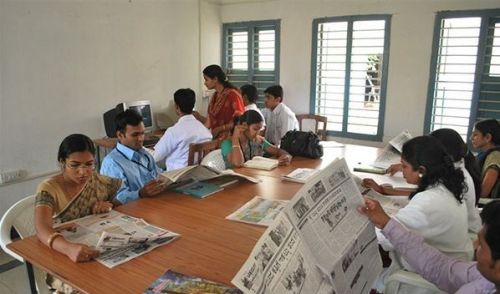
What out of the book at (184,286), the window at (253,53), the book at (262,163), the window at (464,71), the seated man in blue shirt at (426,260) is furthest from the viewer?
the window at (253,53)

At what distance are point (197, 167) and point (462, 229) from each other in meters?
1.28

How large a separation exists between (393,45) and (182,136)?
2568 mm

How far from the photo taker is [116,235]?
1341 mm

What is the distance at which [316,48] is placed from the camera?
14.9ft

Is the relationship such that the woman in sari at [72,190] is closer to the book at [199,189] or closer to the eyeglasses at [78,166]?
the eyeglasses at [78,166]

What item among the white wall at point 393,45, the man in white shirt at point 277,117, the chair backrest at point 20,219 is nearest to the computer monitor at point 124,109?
the man in white shirt at point 277,117

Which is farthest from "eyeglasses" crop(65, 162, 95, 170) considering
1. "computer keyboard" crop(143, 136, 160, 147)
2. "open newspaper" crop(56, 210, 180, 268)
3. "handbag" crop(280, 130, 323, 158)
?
"computer keyboard" crop(143, 136, 160, 147)

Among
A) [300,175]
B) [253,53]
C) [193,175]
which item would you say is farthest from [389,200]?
[253,53]

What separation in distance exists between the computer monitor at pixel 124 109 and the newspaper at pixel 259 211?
7.61 ft

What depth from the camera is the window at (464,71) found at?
11.7 ft

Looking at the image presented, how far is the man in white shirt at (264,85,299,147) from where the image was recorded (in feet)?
12.5

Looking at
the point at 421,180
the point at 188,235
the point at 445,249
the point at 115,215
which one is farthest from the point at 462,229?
the point at 115,215

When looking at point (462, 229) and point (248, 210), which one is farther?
point (248, 210)

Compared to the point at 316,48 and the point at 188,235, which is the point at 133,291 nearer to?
the point at 188,235
